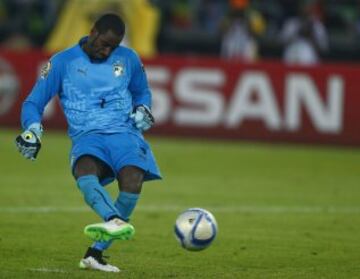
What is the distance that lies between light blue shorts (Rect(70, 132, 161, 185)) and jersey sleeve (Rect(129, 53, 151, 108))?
0.44 metres

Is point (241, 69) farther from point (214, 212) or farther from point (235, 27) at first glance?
point (214, 212)

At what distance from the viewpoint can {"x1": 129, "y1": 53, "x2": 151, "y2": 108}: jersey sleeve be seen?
9703 mm

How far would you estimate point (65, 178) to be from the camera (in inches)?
660

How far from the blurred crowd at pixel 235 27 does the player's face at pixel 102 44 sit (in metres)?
14.0

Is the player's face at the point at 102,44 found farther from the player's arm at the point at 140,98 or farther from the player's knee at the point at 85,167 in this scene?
the player's knee at the point at 85,167

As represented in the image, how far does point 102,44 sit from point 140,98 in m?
0.67

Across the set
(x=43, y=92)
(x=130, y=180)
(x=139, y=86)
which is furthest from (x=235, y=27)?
(x=130, y=180)

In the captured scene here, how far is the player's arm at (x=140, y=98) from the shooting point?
947 centimetres

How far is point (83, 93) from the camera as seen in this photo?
945 centimetres

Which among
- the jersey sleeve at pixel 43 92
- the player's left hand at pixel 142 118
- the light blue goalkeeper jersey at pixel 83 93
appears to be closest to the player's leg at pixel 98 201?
the light blue goalkeeper jersey at pixel 83 93

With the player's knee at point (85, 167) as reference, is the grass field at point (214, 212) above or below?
below

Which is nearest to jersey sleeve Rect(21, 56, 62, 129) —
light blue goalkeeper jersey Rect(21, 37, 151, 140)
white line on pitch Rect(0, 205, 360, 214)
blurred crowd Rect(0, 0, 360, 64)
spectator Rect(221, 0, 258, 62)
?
light blue goalkeeper jersey Rect(21, 37, 151, 140)

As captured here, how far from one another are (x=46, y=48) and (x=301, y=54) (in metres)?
5.85

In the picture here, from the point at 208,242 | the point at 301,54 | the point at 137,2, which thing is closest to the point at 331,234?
the point at 208,242
